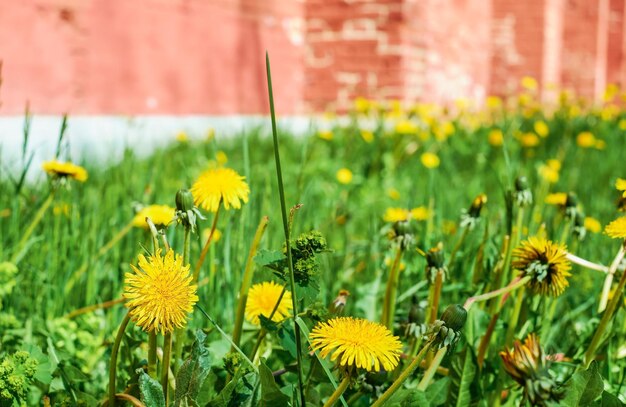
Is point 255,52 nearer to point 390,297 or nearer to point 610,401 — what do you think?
point 390,297

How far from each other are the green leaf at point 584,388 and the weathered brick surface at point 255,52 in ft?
9.81

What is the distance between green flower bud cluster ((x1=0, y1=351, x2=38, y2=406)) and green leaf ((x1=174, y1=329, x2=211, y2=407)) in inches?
6.9

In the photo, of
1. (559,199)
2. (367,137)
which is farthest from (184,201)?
(367,137)

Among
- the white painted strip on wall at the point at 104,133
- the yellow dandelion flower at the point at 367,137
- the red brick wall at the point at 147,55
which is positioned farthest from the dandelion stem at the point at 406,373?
the yellow dandelion flower at the point at 367,137

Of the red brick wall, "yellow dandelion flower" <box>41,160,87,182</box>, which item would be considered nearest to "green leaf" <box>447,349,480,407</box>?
"yellow dandelion flower" <box>41,160,87,182</box>

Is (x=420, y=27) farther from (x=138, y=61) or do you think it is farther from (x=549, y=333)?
(x=549, y=333)

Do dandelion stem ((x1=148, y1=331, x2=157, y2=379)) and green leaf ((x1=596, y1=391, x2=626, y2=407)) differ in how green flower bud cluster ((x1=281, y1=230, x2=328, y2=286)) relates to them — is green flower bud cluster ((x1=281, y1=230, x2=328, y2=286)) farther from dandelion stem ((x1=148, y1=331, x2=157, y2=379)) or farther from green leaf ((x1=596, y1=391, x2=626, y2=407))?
green leaf ((x1=596, y1=391, x2=626, y2=407))

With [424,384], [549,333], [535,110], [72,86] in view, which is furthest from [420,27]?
[424,384]

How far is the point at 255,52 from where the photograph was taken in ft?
16.9

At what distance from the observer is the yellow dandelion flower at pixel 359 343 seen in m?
0.63

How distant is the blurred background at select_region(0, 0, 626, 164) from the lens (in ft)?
11.2

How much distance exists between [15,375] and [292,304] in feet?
0.94

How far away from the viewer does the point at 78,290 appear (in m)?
1.34

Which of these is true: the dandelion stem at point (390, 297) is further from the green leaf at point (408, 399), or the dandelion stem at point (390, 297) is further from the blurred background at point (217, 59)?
the blurred background at point (217, 59)
